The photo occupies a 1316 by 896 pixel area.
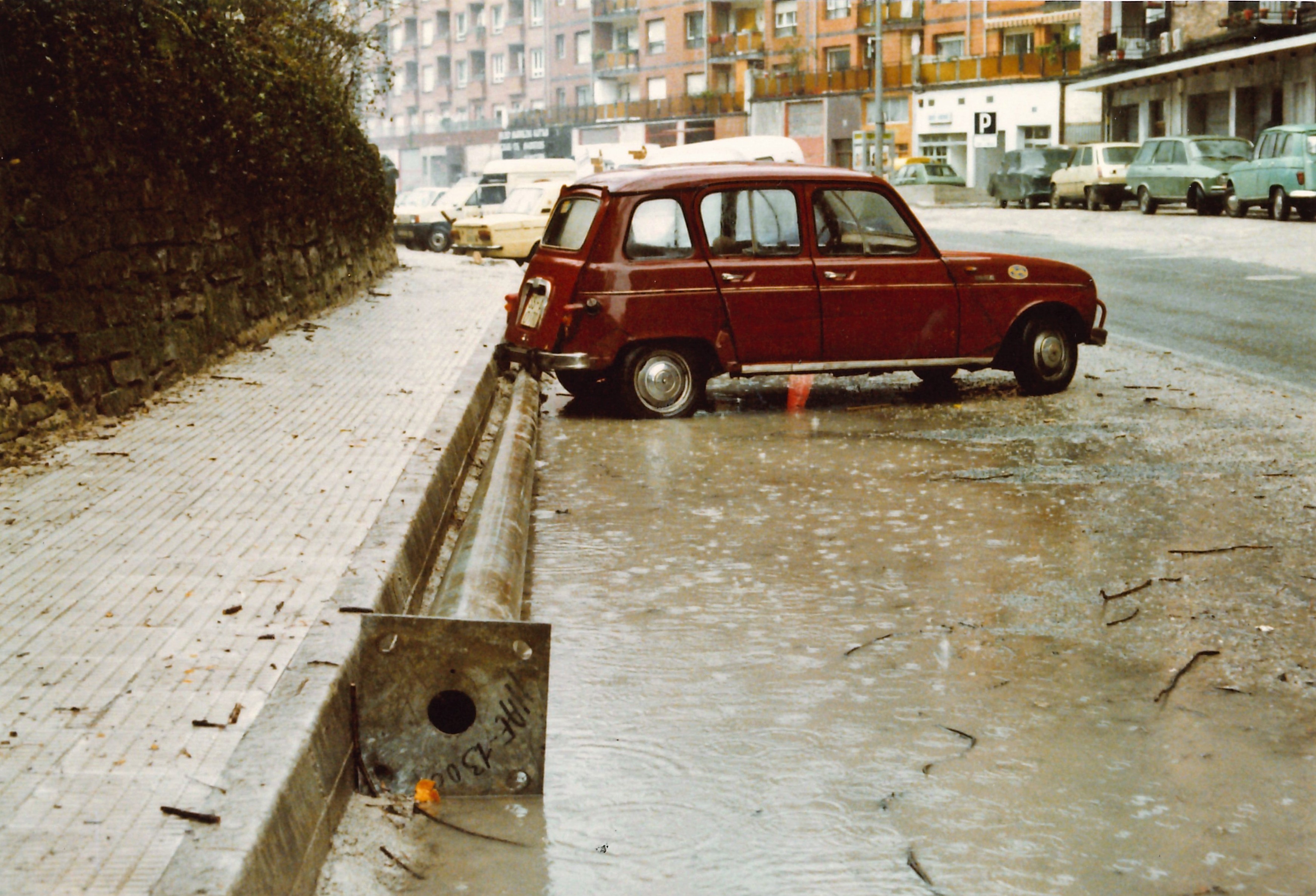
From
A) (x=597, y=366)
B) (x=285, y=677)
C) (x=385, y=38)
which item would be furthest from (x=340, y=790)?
(x=385, y=38)

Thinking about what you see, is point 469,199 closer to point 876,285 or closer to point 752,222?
point 752,222

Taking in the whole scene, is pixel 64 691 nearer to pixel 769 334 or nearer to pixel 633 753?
pixel 633 753

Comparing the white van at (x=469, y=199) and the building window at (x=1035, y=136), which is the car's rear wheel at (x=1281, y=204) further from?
the building window at (x=1035, y=136)

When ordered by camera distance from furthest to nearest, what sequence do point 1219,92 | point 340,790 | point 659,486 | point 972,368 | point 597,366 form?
point 1219,92 → point 972,368 → point 597,366 → point 659,486 → point 340,790

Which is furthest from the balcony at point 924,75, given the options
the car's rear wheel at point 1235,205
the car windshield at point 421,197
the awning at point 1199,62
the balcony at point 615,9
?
the car's rear wheel at point 1235,205

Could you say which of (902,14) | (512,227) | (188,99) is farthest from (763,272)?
(902,14)

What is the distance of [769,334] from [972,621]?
5026 mm

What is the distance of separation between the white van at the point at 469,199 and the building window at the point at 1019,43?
33.6 m

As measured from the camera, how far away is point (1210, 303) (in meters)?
16.0

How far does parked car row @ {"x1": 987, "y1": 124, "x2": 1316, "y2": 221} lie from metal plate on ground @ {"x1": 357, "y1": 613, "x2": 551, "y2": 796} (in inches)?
1109

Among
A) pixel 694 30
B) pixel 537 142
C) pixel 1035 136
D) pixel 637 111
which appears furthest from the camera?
pixel 537 142

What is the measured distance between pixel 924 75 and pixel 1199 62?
23005 mm

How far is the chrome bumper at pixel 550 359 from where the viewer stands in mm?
9750

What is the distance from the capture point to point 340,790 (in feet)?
11.8
